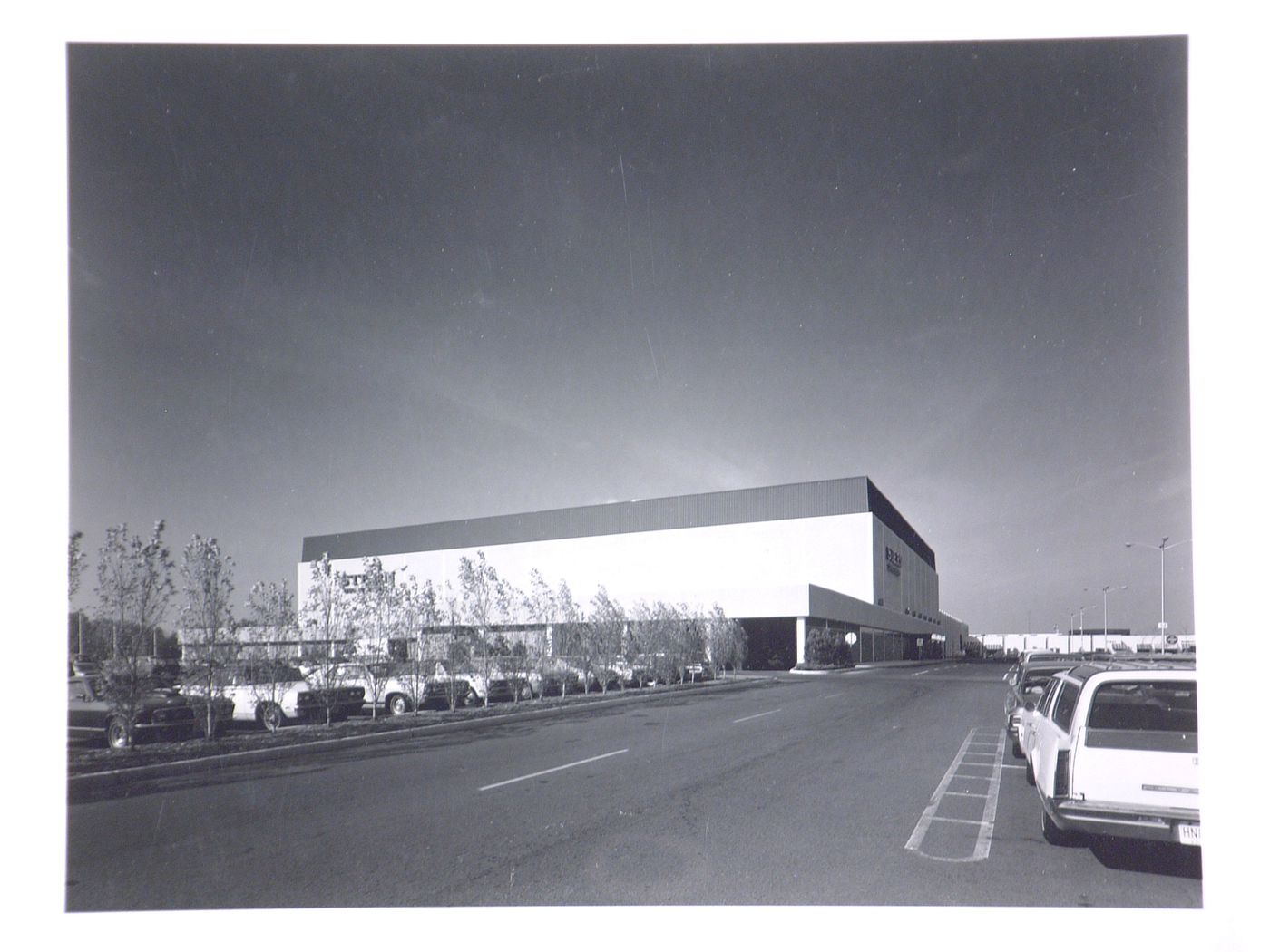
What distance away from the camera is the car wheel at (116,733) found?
46.3ft

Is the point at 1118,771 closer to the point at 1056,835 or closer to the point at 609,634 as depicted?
the point at 1056,835

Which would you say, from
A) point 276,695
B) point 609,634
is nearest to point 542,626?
point 609,634

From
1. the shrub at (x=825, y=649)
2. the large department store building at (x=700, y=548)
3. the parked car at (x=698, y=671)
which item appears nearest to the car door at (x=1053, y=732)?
the parked car at (x=698, y=671)

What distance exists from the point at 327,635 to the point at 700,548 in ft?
134

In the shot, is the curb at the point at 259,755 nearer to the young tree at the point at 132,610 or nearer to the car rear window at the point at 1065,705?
the young tree at the point at 132,610

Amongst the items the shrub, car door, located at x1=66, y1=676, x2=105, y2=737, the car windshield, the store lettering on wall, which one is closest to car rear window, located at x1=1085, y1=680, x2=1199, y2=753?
car door, located at x1=66, y1=676, x2=105, y2=737

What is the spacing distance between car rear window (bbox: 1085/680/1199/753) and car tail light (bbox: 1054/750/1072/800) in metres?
0.21

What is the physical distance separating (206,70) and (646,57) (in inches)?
189

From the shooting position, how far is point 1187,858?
7758 millimetres

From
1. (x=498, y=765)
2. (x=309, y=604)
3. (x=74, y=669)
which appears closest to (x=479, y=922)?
(x=498, y=765)

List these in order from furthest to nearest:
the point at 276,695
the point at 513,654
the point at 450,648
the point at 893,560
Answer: the point at 893,560, the point at 513,654, the point at 450,648, the point at 276,695

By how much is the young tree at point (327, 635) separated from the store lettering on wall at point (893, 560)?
51.7m

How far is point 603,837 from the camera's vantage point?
786cm

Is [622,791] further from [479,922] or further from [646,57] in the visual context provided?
[646,57]
